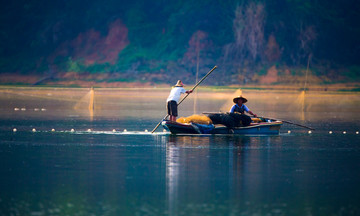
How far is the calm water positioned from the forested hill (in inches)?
2583

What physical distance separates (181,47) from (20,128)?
68.8 meters

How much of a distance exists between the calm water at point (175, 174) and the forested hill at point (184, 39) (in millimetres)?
65611

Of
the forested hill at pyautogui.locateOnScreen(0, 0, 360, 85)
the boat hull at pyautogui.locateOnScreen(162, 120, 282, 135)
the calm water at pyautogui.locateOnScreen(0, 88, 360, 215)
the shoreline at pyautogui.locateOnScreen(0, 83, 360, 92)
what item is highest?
the forested hill at pyautogui.locateOnScreen(0, 0, 360, 85)

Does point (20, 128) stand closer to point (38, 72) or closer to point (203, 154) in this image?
point (203, 154)

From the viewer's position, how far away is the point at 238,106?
28938mm

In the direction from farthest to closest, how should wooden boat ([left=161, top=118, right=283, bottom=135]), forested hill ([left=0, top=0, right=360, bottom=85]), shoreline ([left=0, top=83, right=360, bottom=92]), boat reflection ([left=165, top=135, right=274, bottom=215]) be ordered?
forested hill ([left=0, top=0, right=360, bottom=85])
shoreline ([left=0, top=83, right=360, bottom=92])
wooden boat ([left=161, top=118, right=283, bottom=135])
boat reflection ([left=165, top=135, right=274, bottom=215])

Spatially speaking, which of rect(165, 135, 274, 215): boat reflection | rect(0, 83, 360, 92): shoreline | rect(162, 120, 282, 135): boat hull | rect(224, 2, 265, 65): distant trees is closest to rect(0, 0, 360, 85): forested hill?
rect(224, 2, 265, 65): distant trees

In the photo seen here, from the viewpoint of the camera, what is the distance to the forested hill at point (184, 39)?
313 feet

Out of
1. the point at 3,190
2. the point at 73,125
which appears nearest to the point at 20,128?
the point at 73,125

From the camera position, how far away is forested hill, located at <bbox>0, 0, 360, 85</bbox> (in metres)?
95.3

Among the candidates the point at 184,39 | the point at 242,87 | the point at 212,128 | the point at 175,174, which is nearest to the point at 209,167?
the point at 175,174

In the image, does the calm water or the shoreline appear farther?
the shoreline

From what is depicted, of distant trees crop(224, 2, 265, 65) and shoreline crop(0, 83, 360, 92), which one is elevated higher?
distant trees crop(224, 2, 265, 65)

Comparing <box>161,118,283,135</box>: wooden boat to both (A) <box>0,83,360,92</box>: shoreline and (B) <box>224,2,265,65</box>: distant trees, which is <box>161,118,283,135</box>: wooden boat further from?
(B) <box>224,2,265,65</box>: distant trees
